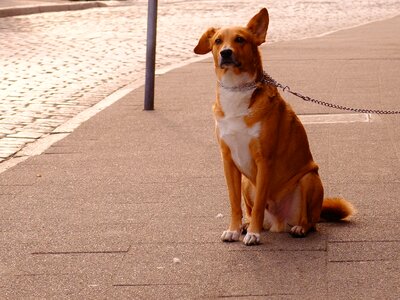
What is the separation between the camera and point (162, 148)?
1047 centimetres

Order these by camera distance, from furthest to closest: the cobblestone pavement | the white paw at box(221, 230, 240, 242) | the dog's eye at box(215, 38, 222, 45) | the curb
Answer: the curb
the cobblestone pavement
the white paw at box(221, 230, 240, 242)
the dog's eye at box(215, 38, 222, 45)

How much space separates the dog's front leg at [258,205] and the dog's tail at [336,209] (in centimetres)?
62

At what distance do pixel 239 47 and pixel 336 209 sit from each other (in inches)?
49.8

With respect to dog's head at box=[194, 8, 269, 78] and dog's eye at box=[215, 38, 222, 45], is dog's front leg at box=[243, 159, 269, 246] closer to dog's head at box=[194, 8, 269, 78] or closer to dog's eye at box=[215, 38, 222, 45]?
dog's head at box=[194, 8, 269, 78]

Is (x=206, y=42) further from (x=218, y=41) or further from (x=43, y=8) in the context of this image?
(x=43, y=8)

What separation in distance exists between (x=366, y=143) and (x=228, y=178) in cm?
347

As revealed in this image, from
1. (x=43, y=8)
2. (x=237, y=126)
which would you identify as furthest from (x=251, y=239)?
(x=43, y=8)

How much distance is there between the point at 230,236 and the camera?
7.02 meters

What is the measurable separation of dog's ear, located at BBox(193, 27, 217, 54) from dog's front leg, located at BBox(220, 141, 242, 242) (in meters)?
0.57

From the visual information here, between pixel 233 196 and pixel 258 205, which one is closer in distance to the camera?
pixel 258 205

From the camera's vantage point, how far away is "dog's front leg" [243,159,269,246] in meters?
6.92

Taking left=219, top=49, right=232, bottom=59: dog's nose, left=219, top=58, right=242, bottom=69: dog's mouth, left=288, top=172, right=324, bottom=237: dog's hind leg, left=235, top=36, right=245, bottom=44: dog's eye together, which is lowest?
left=288, top=172, right=324, bottom=237: dog's hind leg

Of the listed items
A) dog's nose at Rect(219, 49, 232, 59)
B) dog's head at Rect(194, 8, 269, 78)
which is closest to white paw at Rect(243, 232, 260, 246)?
dog's head at Rect(194, 8, 269, 78)

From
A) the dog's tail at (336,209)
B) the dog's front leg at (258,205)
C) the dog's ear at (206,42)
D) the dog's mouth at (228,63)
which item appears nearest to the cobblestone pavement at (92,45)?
the dog's ear at (206,42)
